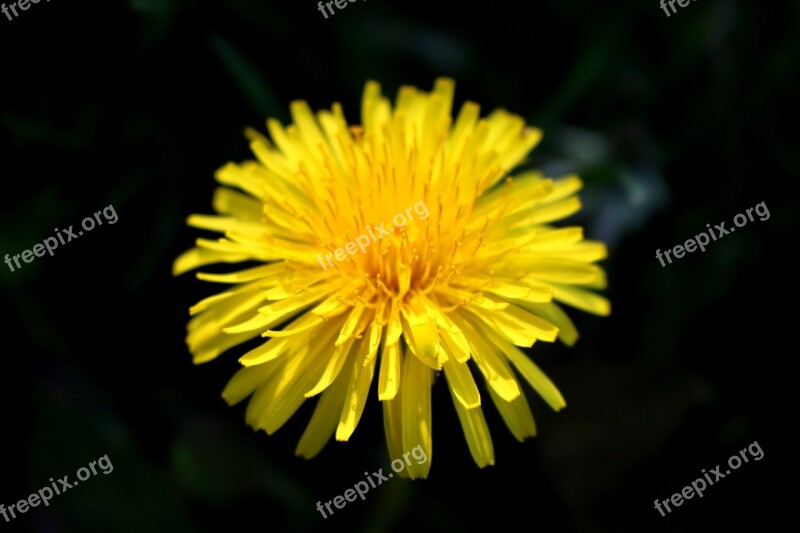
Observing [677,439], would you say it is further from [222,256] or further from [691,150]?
[222,256]

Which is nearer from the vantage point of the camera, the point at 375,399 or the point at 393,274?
the point at 393,274

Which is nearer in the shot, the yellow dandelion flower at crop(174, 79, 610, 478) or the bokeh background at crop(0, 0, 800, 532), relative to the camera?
the yellow dandelion flower at crop(174, 79, 610, 478)

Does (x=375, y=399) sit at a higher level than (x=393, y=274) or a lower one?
lower

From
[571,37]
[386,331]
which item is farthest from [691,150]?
[386,331]

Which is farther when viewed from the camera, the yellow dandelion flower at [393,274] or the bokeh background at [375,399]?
the bokeh background at [375,399]
